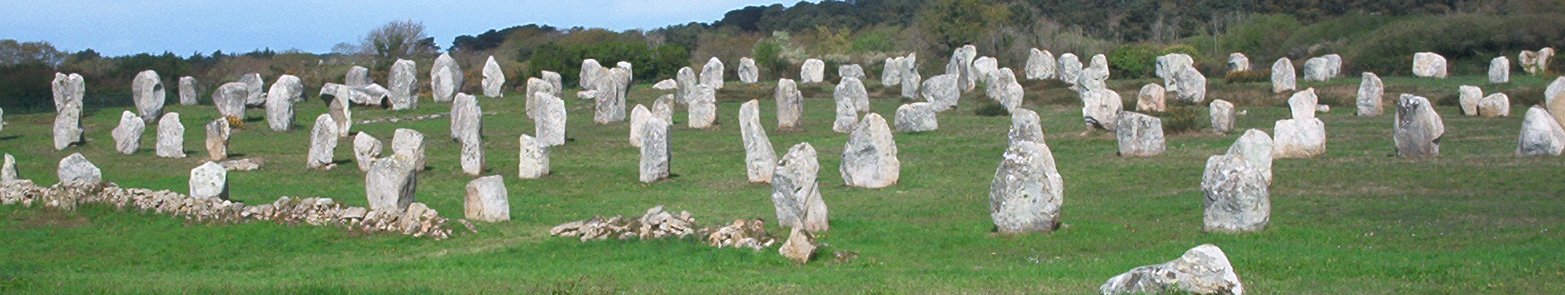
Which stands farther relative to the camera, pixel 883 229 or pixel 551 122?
pixel 551 122

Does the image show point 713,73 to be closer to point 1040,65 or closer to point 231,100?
point 1040,65

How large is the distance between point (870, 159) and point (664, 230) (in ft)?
33.6

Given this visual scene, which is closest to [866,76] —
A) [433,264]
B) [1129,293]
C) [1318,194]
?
[1318,194]

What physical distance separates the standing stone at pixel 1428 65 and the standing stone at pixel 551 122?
32.4m

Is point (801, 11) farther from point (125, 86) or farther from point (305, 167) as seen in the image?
point (305, 167)

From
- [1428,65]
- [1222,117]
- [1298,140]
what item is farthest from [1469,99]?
[1428,65]

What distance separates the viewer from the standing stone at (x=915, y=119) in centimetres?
4459

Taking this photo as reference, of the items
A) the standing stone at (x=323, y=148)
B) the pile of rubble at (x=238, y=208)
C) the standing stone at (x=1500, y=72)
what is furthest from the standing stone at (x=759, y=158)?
the standing stone at (x=1500, y=72)

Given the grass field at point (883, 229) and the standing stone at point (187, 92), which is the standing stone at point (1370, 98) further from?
the standing stone at point (187, 92)

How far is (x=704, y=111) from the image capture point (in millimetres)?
47688

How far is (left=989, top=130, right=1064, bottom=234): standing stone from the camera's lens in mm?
23391

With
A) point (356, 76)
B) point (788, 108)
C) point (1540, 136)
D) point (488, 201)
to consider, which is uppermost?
point (356, 76)

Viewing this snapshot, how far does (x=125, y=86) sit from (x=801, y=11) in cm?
8235

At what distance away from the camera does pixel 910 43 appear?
90.8 m
